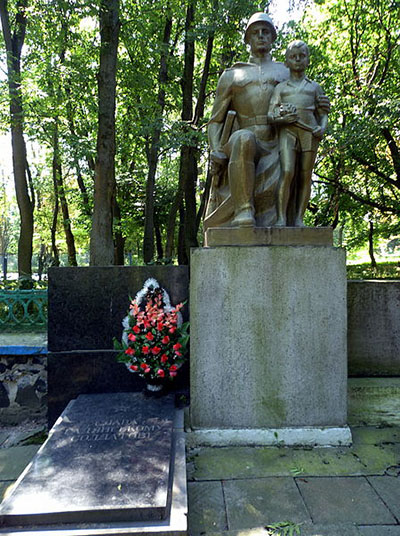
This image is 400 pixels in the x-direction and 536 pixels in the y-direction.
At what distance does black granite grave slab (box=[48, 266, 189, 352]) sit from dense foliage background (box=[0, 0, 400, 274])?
14.4 ft

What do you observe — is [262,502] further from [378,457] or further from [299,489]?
[378,457]

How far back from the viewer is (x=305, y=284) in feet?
11.6

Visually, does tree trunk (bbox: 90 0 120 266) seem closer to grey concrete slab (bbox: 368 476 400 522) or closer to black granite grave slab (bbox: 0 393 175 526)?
black granite grave slab (bbox: 0 393 175 526)

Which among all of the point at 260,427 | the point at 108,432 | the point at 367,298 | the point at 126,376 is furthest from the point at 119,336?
the point at 367,298

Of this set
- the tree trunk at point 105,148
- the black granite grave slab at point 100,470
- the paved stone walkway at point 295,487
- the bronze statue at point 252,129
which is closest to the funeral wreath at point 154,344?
the black granite grave slab at point 100,470

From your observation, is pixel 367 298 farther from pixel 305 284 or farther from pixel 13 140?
pixel 13 140

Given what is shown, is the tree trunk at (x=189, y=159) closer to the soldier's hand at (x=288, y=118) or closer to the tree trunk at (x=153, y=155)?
the tree trunk at (x=153, y=155)

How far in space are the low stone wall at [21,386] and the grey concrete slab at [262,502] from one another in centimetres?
285

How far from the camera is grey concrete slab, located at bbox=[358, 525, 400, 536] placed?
7.78 ft

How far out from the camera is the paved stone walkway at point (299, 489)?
2473mm

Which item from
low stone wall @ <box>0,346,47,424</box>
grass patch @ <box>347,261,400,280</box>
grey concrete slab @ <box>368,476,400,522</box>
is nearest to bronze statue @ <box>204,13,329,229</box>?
grey concrete slab @ <box>368,476,400,522</box>

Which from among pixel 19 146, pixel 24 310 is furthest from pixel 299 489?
pixel 19 146

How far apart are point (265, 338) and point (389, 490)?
4.75ft

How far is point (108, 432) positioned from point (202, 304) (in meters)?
1.35
